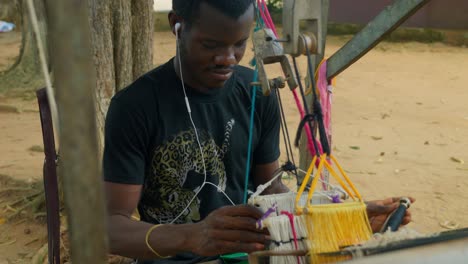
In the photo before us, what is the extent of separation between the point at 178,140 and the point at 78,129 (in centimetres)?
138

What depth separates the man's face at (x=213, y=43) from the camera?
187 centimetres

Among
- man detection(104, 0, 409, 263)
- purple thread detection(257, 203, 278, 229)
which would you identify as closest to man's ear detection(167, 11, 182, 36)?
man detection(104, 0, 409, 263)

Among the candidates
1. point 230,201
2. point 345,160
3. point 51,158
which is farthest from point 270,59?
point 345,160

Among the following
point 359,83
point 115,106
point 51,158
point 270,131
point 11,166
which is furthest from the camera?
point 359,83

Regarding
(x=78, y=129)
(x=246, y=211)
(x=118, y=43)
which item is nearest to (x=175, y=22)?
(x=246, y=211)

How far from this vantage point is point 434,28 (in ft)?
32.1

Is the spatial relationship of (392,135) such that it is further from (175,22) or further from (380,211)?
(380,211)

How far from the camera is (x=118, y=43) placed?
3.29m

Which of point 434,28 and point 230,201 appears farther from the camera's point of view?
point 434,28

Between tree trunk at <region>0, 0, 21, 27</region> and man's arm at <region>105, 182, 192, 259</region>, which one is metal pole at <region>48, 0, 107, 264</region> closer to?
man's arm at <region>105, 182, 192, 259</region>

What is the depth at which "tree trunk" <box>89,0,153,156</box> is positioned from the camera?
126 inches

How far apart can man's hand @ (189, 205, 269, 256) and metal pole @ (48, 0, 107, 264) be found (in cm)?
88

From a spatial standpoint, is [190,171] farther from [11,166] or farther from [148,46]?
[11,166]

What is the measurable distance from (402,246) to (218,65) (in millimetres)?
1166
